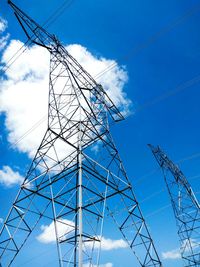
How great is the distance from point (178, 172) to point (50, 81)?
15.0m

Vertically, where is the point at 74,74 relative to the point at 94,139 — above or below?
above

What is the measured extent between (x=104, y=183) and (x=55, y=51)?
29.7 ft

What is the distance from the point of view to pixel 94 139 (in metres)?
12.9

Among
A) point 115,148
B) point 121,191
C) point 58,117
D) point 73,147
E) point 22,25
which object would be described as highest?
point 22,25

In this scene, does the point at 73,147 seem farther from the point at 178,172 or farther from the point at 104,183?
the point at 178,172

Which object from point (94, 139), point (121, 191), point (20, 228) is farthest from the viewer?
point (94, 139)

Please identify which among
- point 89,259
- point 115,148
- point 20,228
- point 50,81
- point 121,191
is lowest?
point 89,259

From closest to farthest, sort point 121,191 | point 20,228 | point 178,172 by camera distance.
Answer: point 20,228
point 121,191
point 178,172

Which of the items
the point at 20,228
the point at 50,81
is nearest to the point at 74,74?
the point at 50,81

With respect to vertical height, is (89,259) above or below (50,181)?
below

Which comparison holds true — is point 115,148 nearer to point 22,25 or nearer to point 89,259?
point 89,259

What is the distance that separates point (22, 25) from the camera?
13.8m

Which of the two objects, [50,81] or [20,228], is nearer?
[20,228]

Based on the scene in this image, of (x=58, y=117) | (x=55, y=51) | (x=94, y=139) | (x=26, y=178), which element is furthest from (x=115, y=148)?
A: (x=55, y=51)
